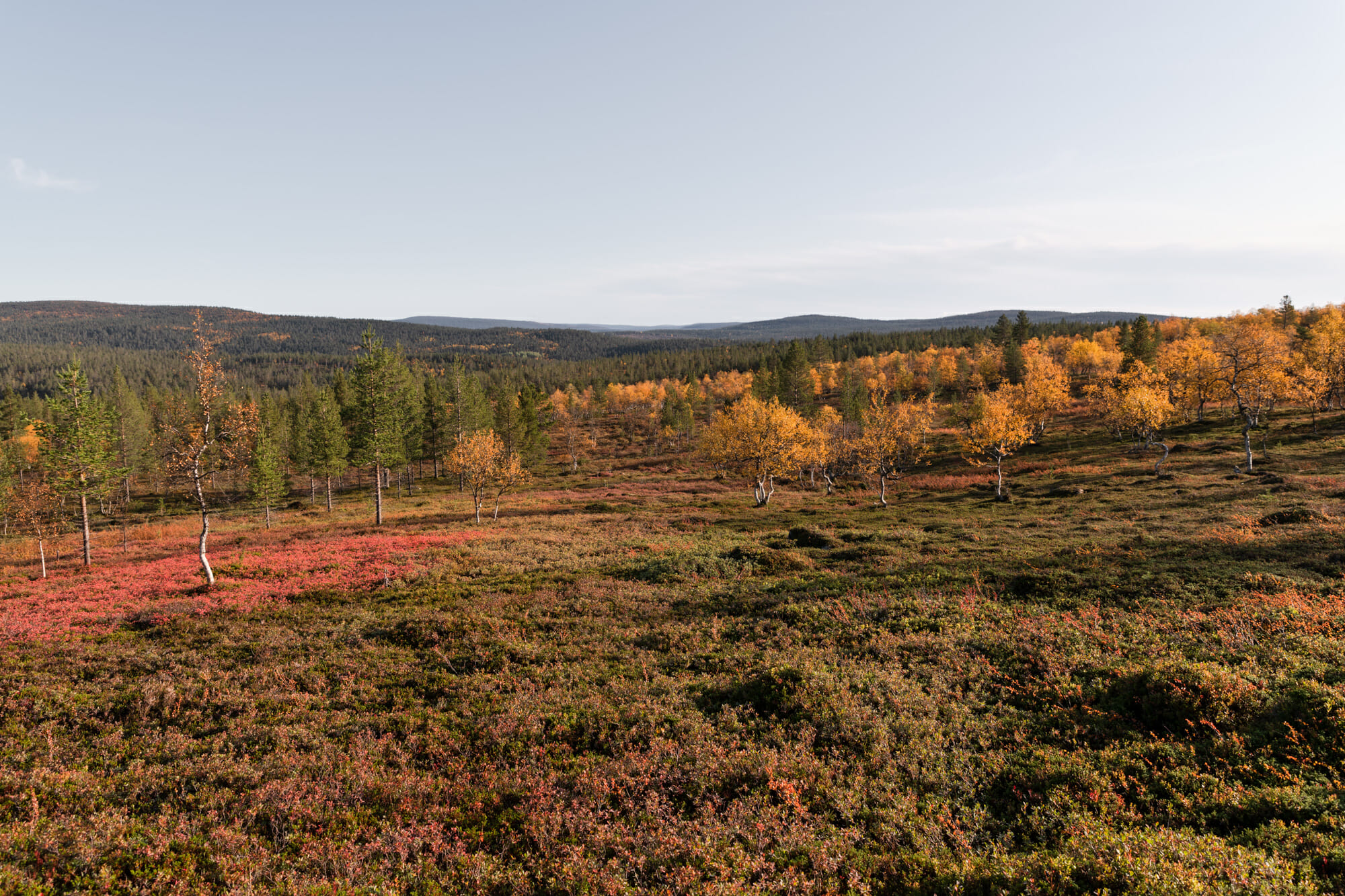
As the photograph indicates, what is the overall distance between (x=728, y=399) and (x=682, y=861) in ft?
451

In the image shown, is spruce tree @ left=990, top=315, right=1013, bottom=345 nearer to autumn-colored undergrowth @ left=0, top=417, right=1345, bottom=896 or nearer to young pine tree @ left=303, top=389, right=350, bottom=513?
autumn-colored undergrowth @ left=0, top=417, right=1345, bottom=896

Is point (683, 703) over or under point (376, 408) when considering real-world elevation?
under

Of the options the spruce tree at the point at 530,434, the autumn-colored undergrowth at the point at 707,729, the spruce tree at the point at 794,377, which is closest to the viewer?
the autumn-colored undergrowth at the point at 707,729

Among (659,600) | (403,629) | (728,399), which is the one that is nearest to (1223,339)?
(659,600)

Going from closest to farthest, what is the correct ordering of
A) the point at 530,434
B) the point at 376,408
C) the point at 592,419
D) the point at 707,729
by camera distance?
the point at 707,729 → the point at 376,408 → the point at 530,434 → the point at 592,419

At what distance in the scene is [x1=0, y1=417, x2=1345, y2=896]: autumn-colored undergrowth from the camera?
21.8ft

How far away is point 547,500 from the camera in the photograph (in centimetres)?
5988

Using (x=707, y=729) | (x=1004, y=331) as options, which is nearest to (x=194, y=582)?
(x=707, y=729)

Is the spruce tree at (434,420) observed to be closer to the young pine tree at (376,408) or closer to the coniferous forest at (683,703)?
the young pine tree at (376,408)

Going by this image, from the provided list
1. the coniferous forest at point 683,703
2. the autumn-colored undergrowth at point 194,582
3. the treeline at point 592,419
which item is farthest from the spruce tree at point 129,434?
the autumn-colored undergrowth at point 194,582

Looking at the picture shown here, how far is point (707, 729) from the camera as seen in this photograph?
999cm

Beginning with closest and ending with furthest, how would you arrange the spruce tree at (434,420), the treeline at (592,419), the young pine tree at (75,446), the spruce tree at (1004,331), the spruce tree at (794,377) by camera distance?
1. the young pine tree at (75,446)
2. the treeline at (592,419)
3. the spruce tree at (434,420)
4. the spruce tree at (794,377)
5. the spruce tree at (1004,331)

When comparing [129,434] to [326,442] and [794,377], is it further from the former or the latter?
[794,377]

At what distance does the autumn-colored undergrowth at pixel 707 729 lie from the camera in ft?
21.8
